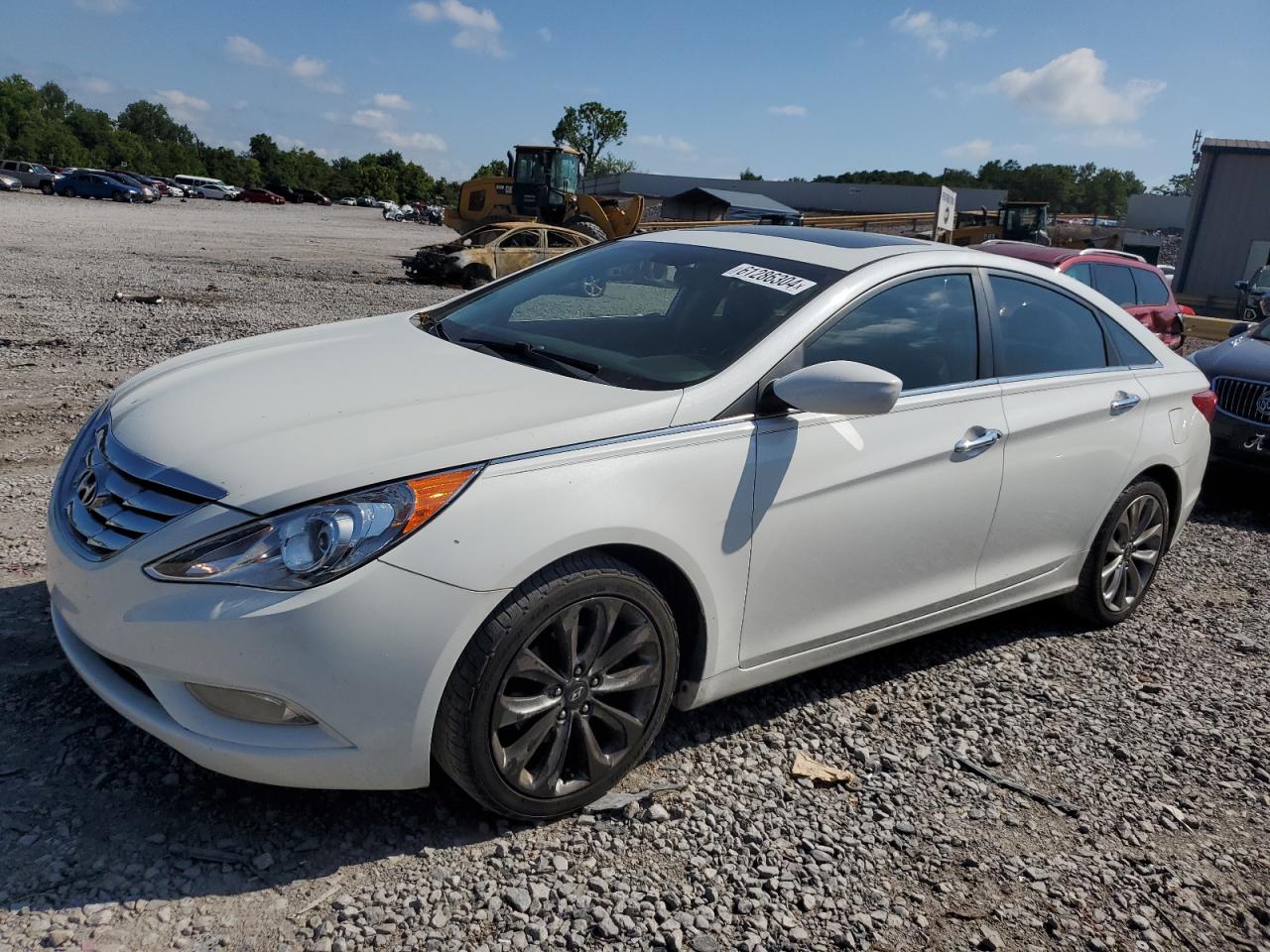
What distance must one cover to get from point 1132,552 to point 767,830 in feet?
8.72

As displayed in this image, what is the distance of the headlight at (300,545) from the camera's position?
236cm

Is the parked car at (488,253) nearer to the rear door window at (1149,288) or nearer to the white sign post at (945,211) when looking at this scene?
the white sign post at (945,211)

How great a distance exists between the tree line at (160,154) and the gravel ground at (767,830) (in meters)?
108

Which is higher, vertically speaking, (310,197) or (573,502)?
(573,502)

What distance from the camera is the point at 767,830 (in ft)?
9.68

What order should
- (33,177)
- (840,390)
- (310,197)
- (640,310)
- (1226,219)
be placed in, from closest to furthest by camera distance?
(840,390), (640,310), (1226,219), (33,177), (310,197)

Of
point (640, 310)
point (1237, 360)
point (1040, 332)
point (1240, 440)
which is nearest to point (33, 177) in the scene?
point (1237, 360)

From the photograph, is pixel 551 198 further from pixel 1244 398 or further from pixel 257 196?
pixel 257 196

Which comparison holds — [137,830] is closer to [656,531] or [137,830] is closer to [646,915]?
[646,915]

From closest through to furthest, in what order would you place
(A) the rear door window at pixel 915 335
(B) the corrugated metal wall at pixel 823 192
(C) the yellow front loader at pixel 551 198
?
1. (A) the rear door window at pixel 915 335
2. (C) the yellow front loader at pixel 551 198
3. (B) the corrugated metal wall at pixel 823 192

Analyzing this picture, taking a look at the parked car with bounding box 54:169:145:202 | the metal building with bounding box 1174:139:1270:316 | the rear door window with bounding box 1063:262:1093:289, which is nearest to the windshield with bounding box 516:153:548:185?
the rear door window with bounding box 1063:262:1093:289

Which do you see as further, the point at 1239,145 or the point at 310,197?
the point at 310,197

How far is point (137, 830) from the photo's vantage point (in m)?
2.64

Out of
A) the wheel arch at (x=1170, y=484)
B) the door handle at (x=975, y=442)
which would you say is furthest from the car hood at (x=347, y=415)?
the wheel arch at (x=1170, y=484)
